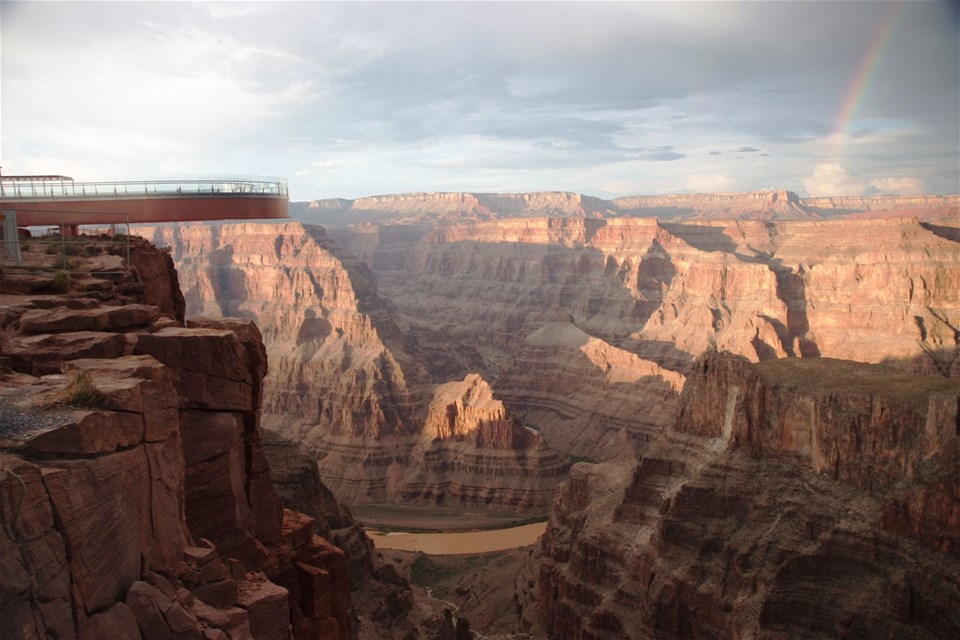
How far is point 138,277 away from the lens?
22750 mm

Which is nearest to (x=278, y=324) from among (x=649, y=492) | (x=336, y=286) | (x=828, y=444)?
(x=336, y=286)

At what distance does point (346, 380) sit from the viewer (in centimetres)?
9488

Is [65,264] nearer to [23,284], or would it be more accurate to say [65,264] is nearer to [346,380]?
[23,284]

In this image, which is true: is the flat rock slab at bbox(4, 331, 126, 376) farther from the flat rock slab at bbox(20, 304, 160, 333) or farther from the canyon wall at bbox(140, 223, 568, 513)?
the canyon wall at bbox(140, 223, 568, 513)

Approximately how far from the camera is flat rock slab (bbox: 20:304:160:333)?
1534 centimetres

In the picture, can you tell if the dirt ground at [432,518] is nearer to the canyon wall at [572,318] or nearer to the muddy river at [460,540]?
the muddy river at [460,540]

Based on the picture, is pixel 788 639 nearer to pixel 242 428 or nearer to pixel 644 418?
pixel 242 428

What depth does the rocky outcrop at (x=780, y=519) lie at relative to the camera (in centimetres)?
2983

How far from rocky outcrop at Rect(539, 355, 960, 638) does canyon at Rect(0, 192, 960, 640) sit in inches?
4.3

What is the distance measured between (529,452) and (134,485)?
220 ft

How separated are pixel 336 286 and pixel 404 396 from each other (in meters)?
26.6

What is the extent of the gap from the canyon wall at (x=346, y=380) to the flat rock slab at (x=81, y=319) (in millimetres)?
59821

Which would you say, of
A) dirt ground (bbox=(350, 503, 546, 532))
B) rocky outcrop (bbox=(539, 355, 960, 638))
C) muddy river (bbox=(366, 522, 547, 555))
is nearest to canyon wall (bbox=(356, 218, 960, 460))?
muddy river (bbox=(366, 522, 547, 555))

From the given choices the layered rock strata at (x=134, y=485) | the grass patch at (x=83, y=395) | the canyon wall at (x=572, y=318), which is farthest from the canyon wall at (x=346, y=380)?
the grass patch at (x=83, y=395)
